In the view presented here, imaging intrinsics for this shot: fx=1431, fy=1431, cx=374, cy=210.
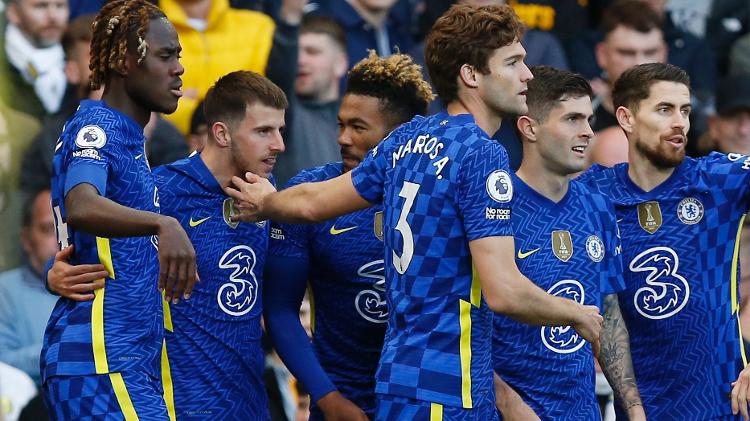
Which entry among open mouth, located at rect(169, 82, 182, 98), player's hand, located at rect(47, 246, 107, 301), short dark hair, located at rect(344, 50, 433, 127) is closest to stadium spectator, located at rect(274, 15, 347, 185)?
short dark hair, located at rect(344, 50, 433, 127)

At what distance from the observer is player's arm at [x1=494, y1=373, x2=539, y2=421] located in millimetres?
5785

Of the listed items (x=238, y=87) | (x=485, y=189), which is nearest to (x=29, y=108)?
(x=238, y=87)

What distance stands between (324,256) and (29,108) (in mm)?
2642

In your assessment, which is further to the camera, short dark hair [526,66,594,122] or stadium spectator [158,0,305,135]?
stadium spectator [158,0,305,135]

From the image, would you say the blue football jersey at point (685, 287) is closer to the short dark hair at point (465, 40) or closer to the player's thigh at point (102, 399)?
the short dark hair at point (465, 40)

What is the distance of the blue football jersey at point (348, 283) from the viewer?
641 centimetres

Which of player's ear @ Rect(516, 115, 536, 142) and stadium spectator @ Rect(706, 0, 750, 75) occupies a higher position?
stadium spectator @ Rect(706, 0, 750, 75)

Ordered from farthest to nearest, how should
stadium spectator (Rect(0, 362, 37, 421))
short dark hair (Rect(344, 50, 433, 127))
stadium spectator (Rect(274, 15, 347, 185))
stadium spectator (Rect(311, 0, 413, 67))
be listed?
stadium spectator (Rect(311, 0, 413, 67)), stadium spectator (Rect(274, 15, 347, 185)), stadium spectator (Rect(0, 362, 37, 421)), short dark hair (Rect(344, 50, 433, 127))

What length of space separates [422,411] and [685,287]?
177cm

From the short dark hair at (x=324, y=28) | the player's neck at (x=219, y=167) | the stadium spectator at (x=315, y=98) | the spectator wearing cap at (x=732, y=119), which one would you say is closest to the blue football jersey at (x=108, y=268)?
the player's neck at (x=219, y=167)

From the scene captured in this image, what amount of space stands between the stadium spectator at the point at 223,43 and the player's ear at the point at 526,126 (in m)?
2.93

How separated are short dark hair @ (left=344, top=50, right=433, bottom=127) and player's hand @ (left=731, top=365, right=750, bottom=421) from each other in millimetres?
1895

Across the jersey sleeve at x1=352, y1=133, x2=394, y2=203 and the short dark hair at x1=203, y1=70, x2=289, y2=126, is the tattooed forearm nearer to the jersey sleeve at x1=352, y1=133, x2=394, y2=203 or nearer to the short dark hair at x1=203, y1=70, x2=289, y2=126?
the jersey sleeve at x1=352, y1=133, x2=394, y2=203

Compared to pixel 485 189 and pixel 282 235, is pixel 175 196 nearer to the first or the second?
pixel 282 235
